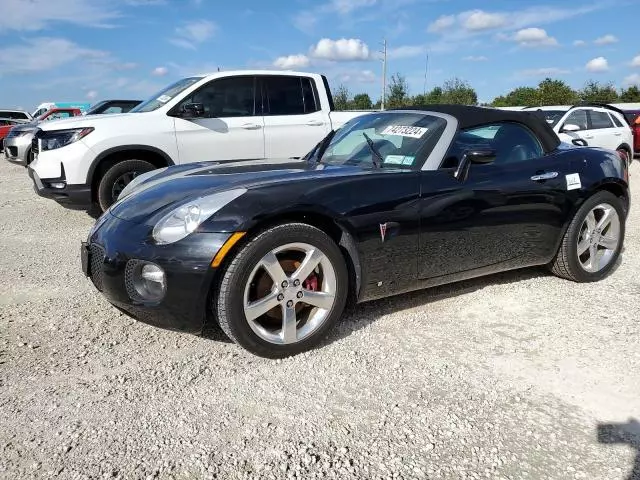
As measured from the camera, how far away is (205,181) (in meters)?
3.21

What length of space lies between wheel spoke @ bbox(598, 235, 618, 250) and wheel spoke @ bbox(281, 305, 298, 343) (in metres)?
2.82

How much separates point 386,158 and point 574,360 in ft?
5.41

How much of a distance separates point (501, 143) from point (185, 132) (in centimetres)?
390

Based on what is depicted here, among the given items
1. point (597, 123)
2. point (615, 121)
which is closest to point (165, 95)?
point (597, 123)

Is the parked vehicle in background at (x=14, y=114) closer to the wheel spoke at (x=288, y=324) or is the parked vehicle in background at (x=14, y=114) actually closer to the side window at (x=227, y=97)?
the side window at (x=227, y=97)

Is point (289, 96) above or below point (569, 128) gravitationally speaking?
above

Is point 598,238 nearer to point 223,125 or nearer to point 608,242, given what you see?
point 608,242

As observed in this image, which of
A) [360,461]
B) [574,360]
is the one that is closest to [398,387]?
[360,461]

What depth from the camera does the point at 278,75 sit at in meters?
6.92

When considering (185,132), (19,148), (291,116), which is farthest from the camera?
(19,148)

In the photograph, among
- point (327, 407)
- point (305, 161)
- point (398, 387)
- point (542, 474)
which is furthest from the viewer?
point (305, 161)

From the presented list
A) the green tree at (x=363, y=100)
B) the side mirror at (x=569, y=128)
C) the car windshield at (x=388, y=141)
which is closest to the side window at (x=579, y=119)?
the side mirror at (x=569, y=128)

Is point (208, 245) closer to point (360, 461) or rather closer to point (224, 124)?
point (360, 461)

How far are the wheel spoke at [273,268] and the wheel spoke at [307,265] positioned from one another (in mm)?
76
